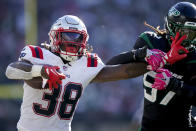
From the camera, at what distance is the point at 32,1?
723cm

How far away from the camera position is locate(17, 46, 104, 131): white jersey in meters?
3.20

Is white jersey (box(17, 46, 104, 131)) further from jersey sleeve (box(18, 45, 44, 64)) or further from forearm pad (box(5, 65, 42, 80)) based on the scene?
forearm pad (box(5, 65, 42, 80))

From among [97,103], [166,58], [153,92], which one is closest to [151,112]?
[153,92]

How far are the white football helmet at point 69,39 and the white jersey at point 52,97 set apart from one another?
73 mm

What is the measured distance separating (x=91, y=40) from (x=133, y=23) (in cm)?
77

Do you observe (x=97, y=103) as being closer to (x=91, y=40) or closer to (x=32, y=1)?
(x=91, y=40)

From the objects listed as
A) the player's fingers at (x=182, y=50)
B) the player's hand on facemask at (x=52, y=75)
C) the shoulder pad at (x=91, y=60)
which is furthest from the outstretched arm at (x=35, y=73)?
the player's fingers at (x=182, y=50)

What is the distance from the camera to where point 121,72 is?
3332 millimetres

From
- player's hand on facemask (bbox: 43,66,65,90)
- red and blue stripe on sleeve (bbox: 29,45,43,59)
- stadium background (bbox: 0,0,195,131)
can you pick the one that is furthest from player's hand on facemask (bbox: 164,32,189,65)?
stadium background (bbox: 0,0,195,131)

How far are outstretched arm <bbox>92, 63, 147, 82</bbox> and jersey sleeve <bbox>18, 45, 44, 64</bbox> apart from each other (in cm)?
45

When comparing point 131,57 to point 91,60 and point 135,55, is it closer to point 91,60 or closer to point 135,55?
point 135,55

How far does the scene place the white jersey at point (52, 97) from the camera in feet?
10.5

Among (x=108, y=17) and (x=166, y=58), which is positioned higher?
(x=166, y=58)

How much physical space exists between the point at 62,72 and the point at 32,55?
0.82 ft
